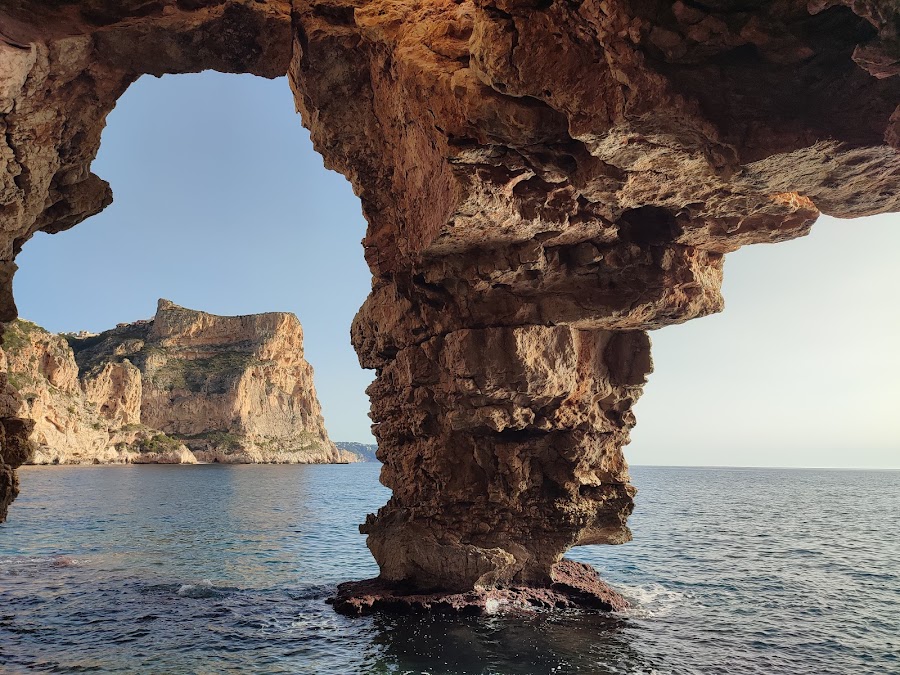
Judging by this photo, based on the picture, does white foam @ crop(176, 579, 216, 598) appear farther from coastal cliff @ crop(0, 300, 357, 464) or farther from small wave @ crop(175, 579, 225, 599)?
coastal cliff @ crop(0, 300, 357, 464)

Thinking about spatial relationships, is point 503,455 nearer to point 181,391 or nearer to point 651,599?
point 651,599

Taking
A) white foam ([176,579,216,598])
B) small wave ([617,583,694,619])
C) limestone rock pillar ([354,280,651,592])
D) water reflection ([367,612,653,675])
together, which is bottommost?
white foam ([176,579,216,598])

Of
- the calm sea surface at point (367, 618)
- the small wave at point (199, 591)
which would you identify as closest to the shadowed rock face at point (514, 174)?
the calm sea surface at point (367, 618)

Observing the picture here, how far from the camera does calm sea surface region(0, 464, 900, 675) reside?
13258 millimetres

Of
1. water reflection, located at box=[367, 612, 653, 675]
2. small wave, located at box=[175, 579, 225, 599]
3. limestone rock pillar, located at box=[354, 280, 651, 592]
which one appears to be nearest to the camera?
water reflection, located at box=[367, 612, 653, 675]

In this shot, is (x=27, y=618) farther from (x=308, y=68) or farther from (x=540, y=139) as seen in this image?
(x=540, y=139)

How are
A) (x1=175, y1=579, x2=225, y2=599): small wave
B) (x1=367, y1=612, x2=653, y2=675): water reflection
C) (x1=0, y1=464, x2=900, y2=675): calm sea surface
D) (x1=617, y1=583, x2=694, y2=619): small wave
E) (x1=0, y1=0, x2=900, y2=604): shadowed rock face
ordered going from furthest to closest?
(x1=175, y1=579, x2=225, y2=599): small wave
(x1=617, y1=583, x2=694, y2=619): small wave
(x1=0, y1=464, x2=900, y2=675): calm sea surface
(x1=367, y1=612, x2=653, y2=675): water reflection
(x1=0, y1=0, x2=900, y2=604): shadowed rock face

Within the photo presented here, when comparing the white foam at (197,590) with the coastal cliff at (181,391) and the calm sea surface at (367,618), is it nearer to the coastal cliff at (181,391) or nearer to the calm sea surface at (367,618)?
the calm sea surface at (367,618)

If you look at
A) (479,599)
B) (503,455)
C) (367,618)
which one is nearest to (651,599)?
(479,599)

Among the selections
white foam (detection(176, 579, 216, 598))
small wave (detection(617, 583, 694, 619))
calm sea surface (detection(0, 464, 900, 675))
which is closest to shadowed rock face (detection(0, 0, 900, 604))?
small wave (detection(617, 583, 694, 619))

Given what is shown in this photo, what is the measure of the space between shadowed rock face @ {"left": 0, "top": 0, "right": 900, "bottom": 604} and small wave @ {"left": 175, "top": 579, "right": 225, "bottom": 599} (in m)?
5.64

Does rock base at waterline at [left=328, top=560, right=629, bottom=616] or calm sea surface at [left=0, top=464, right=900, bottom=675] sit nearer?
calm sea surface at [left=0, top=464, right=900, bottom=675]

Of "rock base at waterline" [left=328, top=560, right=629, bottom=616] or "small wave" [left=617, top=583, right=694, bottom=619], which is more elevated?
"rock base at waterline" [left=328, top=560, right=629, bottom=616]

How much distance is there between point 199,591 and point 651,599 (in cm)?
1471
